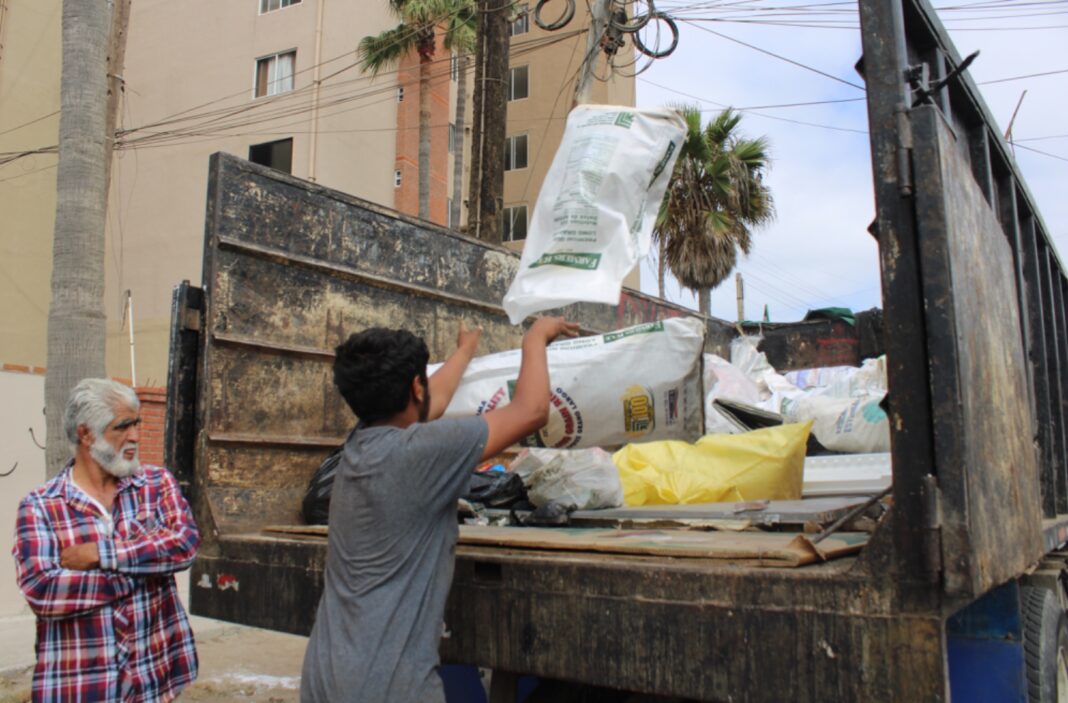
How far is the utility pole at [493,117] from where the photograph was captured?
7.57 meters

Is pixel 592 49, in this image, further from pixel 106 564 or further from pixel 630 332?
pixel 106 564

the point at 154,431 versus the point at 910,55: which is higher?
the point at 910,55

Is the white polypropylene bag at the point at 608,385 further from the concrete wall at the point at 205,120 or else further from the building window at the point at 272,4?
the building window at the point at 272,4

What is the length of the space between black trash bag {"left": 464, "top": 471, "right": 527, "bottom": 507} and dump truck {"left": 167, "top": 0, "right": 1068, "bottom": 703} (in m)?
0.59

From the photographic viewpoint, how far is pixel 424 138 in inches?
669

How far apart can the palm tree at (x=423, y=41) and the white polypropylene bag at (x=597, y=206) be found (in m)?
14.2

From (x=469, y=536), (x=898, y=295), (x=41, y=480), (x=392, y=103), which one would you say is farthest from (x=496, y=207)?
(x=392, y=103)

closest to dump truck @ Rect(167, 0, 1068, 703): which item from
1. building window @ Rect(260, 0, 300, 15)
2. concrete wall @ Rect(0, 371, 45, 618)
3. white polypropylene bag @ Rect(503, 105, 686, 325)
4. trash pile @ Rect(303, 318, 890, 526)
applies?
trash pile @ Rect(303, 318, 890, 526)

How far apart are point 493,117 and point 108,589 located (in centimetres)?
613

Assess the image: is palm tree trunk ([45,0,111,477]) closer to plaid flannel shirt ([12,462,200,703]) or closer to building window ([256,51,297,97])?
plaid flannel shirt ([12,462,200,703])

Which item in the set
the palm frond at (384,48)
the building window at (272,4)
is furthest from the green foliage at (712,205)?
the building window at (272,4)

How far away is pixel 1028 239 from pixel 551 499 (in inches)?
83.3

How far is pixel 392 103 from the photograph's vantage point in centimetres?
1770

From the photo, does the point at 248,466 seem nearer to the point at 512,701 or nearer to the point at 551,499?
the point at 551,499
